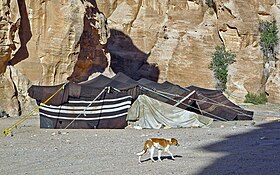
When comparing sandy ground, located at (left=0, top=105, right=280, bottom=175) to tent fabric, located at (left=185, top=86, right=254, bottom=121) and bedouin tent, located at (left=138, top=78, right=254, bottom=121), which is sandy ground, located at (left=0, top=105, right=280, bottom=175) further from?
tent fabric, located at (left=185, top=86, right=254, bottom=121)

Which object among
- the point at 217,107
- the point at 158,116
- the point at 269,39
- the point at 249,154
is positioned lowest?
the point at 217,107

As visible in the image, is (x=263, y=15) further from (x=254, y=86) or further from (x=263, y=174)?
(x=263, y=174)

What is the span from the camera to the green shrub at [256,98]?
127 feet

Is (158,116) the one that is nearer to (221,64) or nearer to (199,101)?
(199,101)

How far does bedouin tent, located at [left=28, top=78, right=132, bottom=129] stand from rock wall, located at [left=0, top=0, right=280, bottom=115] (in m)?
7.07

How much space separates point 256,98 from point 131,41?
1647 centimetres

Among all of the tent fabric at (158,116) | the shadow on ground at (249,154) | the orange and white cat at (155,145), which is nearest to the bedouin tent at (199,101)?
the tent fabric at (158,116)

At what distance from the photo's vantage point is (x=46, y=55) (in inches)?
1214

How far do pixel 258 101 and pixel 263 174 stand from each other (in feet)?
95.2

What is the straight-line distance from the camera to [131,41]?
5100cm

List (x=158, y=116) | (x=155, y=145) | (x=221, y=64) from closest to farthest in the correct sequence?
(x=155, y=145) → (x=158, y=116) → (x=221, y=64)

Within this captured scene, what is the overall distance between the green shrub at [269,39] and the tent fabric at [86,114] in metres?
24.3

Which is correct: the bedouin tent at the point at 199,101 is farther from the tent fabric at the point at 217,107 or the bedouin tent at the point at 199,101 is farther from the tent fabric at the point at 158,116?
the tent fabric at the point at 158,116

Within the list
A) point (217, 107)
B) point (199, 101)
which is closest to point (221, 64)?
point (217, 107)
